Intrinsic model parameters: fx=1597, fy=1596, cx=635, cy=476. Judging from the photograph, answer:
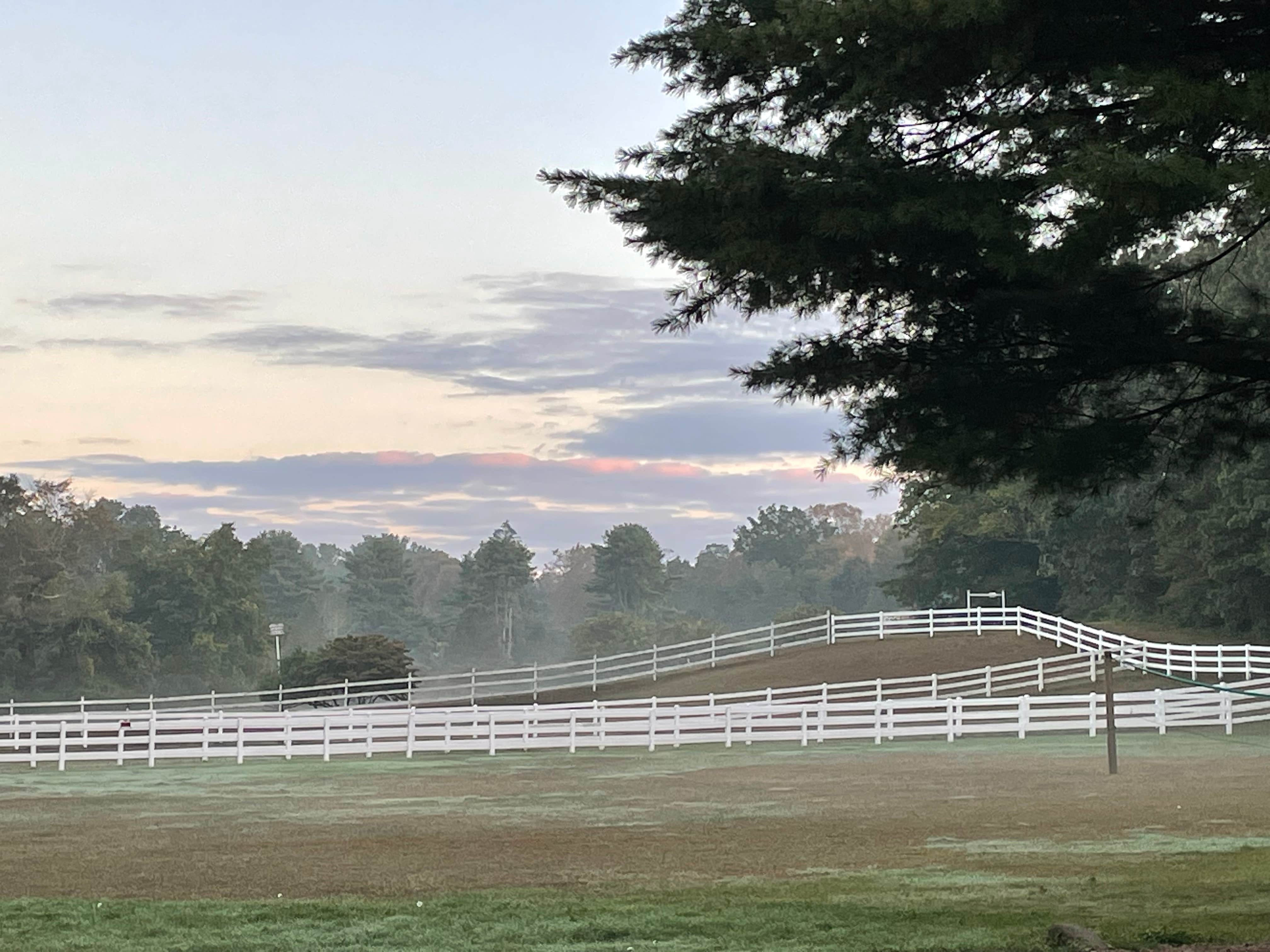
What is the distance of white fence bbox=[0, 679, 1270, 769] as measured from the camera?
Result: 29016 mm

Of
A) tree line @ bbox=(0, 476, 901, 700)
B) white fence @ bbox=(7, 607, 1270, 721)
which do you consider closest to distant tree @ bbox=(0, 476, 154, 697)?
tree line @ bbox=(0, 476, 901, 700)

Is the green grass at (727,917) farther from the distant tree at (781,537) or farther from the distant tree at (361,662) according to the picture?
the distant tree at (781,537)

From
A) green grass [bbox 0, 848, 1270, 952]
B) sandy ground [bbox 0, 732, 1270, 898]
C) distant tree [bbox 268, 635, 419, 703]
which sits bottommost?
sandy ground [bbox 0, 732, 1270, 898]

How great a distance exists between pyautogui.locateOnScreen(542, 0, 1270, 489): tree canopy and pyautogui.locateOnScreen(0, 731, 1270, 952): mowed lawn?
3244 mm

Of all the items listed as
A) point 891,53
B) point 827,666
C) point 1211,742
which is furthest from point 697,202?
point 827,666

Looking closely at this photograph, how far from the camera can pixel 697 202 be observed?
9.74m

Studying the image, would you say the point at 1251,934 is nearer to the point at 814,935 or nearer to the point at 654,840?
the point at 814,935

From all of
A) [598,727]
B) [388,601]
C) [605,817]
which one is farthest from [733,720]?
[388,601]

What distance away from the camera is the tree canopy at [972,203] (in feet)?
28.8

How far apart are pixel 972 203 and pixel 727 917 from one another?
16.9 ft

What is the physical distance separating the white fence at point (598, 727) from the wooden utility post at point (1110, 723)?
17.6 ft

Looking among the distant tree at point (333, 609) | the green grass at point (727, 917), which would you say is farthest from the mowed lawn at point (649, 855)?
the distant tree at point (333, 609)

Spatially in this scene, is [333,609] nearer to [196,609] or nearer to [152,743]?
[196,609]

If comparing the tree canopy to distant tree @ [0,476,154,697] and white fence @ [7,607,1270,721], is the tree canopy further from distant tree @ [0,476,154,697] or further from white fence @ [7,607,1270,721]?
distant tree @ [0,476,154,697]
